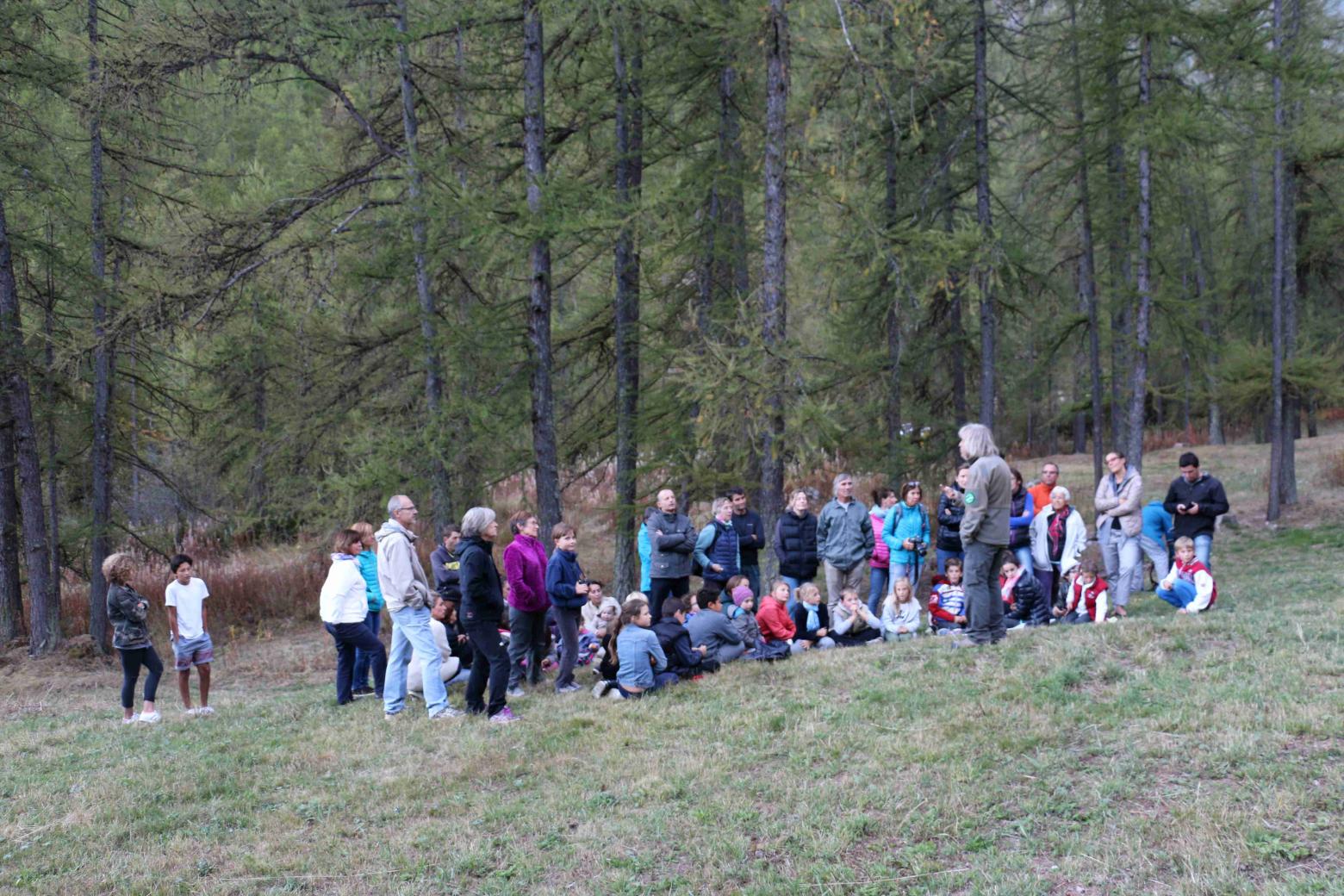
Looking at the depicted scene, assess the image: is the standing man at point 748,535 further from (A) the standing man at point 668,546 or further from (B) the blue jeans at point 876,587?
(B) the blue jeans at point 876,587

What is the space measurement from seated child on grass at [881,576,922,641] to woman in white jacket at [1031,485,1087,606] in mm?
1425

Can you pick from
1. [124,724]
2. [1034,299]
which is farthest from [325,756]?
[1034,299]

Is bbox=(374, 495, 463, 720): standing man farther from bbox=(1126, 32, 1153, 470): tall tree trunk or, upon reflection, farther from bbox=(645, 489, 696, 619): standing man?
bbox=(1126, 32, 1153, 470): tall tree trunk

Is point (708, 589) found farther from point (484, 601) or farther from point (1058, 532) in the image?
point (1058, 532)

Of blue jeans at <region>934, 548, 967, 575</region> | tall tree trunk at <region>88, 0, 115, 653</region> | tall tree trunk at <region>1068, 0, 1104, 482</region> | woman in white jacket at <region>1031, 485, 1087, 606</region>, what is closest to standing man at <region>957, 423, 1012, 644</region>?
woman in white jacket at <region>1031, 485, 1087, 606</region>

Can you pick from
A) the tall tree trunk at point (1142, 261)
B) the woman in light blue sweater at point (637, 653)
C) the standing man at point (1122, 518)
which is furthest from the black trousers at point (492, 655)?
the tall tree trunk at point (1142, 261)

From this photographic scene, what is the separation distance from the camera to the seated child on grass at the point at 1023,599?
10.9 meters

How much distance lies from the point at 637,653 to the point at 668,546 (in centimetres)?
180

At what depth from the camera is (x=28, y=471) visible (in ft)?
48.8

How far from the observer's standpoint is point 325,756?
7773 mm

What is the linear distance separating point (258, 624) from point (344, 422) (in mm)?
4437

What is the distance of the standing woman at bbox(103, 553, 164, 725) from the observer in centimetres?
918

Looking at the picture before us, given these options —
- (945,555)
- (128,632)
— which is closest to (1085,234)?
(945,555)

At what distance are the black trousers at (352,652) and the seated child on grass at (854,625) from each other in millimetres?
4657
